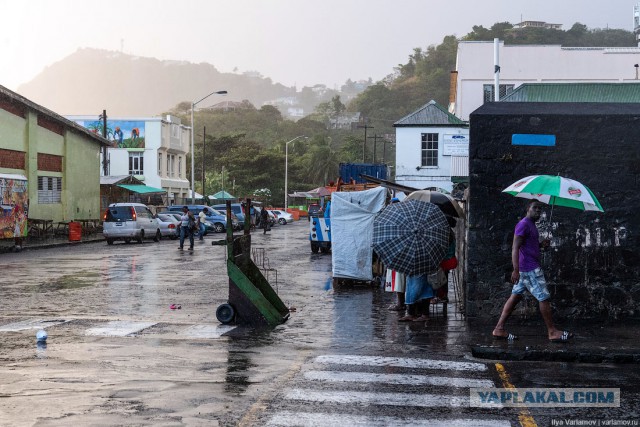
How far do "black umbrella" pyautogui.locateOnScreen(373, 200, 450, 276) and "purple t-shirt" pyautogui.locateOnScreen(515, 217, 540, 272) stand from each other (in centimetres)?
198

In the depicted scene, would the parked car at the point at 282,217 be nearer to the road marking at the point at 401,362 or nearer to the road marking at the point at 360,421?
the road marking at the point at 401,362

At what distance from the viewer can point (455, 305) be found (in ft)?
49.9

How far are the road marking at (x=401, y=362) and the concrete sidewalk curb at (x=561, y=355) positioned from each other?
488mm

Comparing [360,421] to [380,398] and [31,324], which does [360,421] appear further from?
[31,324]

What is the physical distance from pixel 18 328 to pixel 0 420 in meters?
5.77

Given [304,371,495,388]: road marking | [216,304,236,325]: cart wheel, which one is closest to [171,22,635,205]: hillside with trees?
[216,304,236,325]: cart wheel

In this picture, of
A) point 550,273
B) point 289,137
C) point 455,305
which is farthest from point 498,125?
point 289,137

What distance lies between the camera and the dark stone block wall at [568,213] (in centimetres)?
1284

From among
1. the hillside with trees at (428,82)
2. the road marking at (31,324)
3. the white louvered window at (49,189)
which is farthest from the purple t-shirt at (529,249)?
the hillside with trees at (428,82)

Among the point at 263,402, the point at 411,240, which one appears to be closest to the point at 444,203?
the point at 411,240

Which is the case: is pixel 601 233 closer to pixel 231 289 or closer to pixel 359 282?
pixel 231 289

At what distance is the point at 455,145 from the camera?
47.0m

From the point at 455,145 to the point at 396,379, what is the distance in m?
39.0

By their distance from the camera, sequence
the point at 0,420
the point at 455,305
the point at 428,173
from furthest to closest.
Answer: the point at 428,173, the point at 455,305, the point at 0,420
